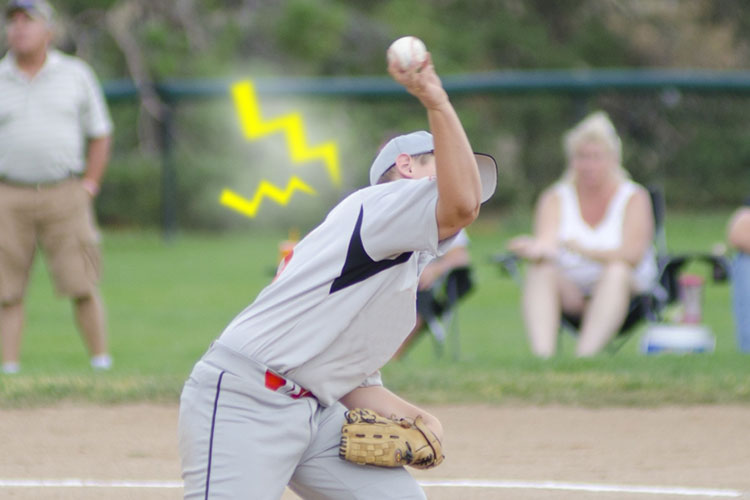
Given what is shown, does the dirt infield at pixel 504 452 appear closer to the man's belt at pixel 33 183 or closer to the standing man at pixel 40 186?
the standing man at pixel 40 186

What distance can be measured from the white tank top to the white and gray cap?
3803 millimetres

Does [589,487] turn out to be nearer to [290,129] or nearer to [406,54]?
[290,129]

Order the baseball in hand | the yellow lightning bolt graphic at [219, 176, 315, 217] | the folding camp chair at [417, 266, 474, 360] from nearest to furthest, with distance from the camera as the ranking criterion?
the baseball in hand, the yellow lightning bolt graphic at [219, 176, 315, 217], the folding camp chair at [417, 266, 474, 360]

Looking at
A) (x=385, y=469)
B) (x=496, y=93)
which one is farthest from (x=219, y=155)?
(x=385, y=469)

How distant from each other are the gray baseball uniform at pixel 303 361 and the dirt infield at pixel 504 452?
3.98ft

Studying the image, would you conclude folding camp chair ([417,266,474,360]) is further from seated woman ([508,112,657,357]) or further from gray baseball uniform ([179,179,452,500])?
gray baseball uniform ([179,179,452,500])

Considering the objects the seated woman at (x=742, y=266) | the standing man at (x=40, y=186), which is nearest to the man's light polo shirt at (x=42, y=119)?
the standing man at (x=40, y=186)

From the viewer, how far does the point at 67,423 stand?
5.63m

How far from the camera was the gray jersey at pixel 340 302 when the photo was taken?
118 inches

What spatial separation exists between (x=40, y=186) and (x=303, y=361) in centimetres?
407

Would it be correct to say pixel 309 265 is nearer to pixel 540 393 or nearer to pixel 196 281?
pixel 540 393

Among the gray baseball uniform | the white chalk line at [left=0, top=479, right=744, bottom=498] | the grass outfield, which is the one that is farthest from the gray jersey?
the grass outfield

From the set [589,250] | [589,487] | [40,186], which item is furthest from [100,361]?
[589,487]

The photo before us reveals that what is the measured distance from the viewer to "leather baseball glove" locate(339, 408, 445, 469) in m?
3.21
